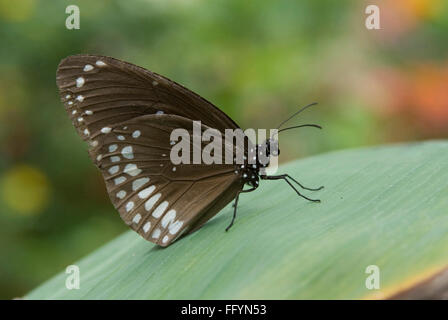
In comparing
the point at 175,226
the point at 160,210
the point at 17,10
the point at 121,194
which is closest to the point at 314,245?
the point at 175,226

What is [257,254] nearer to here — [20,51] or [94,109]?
[94,109]

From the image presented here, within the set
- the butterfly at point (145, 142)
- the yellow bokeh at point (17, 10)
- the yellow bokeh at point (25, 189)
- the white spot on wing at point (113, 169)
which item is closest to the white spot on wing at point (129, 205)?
the butterfly at point (145, 142)

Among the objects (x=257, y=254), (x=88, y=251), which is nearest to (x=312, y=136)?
(x=88, y=251)

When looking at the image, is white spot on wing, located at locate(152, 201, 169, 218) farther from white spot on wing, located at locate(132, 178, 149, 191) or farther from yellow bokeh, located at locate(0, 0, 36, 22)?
yellow bokeh, located at locate(0, 0, 36, 22)

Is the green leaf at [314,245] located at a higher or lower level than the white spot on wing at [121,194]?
higher

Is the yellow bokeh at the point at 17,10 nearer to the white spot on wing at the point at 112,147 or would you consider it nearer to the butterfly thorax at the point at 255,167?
the white spot on wing at the point at 112,147

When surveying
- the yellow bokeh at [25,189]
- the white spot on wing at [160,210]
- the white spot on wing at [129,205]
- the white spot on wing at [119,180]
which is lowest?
the yellow bokeh at [25,189]

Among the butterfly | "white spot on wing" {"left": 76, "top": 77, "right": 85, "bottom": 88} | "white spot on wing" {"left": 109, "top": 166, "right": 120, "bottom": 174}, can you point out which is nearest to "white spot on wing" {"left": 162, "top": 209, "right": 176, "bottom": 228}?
the butterfly
